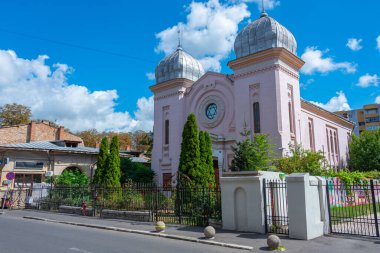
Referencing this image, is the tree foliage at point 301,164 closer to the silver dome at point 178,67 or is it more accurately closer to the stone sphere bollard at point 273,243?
the stone sphere bollard at point 273,243

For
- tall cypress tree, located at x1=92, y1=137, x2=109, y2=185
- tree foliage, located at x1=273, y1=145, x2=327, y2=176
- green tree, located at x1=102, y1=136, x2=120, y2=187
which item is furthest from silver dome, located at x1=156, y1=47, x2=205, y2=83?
tree foliage, located at x1=273, y1=145, x2=327, y2=176

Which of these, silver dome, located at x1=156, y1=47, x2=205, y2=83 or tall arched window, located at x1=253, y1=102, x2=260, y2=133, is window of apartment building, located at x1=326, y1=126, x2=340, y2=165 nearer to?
tall arched window, located at x1=253, y1=102, x2=260, y2=133

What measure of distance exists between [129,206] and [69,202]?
584cm

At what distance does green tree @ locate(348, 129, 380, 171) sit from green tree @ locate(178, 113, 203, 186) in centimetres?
2177

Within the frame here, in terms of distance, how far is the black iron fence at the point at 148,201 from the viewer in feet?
47.6

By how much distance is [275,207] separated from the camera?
12789 millimetres

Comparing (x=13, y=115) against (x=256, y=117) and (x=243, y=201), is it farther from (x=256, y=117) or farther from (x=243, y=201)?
(x=243, y=201)

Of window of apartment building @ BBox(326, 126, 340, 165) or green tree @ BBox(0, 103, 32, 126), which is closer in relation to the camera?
window of apartment building @ BBox(326, 126, 340, 165)

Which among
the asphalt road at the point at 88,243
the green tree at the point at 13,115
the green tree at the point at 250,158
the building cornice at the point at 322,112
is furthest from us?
the green tree at the point at 13,115

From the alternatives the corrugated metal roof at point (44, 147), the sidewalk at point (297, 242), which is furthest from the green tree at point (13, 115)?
the sidewalk at point (297, 242)

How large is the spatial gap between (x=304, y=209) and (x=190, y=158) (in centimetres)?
932

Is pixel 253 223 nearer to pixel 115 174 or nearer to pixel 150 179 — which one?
pixel 115 174

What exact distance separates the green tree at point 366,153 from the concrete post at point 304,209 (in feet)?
81.4

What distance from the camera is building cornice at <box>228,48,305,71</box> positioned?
24.1 m
